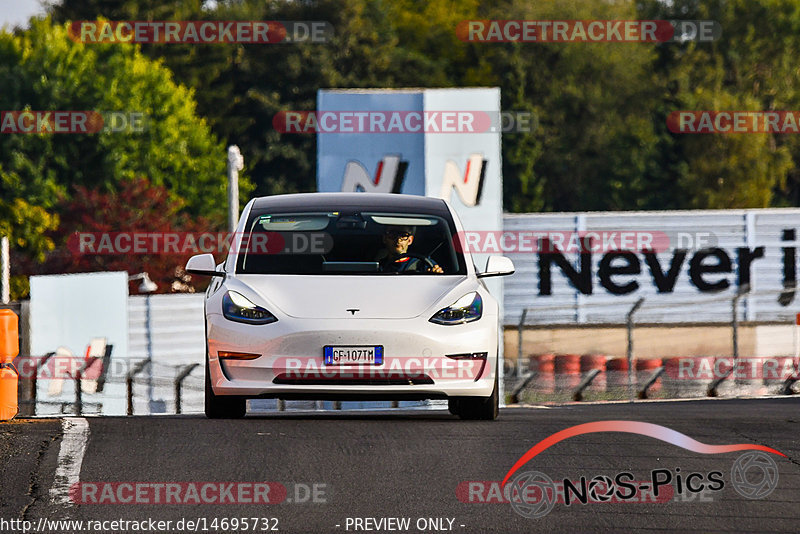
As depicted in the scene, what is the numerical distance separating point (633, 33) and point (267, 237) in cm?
7857

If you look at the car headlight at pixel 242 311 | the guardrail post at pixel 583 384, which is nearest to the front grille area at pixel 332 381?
the car headlight at pixel 242 311

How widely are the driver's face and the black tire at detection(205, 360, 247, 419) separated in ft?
5.35

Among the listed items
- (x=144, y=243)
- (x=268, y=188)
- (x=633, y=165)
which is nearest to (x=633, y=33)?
(x=633, y=165)

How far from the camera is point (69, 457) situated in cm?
1064

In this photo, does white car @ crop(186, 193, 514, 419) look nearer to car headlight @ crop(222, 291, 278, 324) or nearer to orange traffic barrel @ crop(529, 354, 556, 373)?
car headlight @ crop(222, 291, 278, 324)

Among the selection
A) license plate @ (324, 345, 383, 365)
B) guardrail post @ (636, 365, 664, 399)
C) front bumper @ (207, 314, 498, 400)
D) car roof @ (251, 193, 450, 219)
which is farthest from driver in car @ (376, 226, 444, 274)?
guardrail post @ (636, 365, 664, 399)

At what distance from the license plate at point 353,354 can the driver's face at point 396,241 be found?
3.75 ft

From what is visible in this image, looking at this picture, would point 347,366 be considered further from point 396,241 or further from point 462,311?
point 396,241

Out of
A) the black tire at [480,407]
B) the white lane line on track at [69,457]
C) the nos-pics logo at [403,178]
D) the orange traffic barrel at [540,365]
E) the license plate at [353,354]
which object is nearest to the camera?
the white lane line on track at [69,457]

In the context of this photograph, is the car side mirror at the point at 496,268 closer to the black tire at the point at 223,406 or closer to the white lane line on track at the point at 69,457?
the black tire at the point at 223,406

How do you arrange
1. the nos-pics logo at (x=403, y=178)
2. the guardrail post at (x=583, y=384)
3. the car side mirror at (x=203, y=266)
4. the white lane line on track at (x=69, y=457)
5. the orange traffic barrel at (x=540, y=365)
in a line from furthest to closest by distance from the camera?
the nos-pics logo at (x=403, y=178) → the orange traffic barrel at (x=540, y=365) → the guardrail post at (x=583, y=384) → the car side mirror at (x=203, y=266) → the white lane line on track at (x=69, y=457)

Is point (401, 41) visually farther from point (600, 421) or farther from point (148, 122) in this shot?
point (600, 421)

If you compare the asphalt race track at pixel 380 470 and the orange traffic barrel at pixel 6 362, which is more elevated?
the orange traffic barrel at pixel 6 362

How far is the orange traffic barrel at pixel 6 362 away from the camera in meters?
13.1
